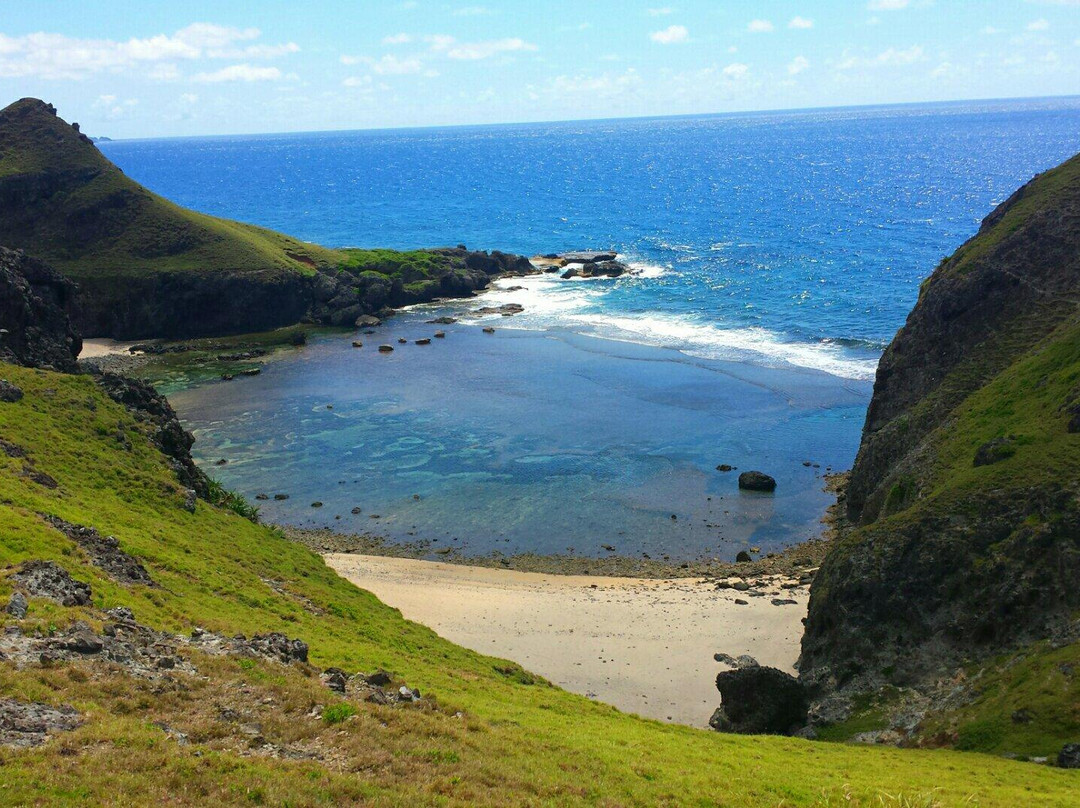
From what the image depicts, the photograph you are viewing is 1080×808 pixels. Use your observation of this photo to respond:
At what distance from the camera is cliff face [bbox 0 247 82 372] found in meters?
54.5

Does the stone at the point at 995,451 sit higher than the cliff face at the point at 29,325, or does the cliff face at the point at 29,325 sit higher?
the cliff face at the point at 29,325

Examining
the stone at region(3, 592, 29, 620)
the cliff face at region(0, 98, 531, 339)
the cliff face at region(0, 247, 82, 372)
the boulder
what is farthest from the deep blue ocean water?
the stone at region(3, 592, 29, 620)

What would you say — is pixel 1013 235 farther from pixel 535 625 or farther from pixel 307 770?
pixel 307 770

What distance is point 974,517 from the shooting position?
38250mm

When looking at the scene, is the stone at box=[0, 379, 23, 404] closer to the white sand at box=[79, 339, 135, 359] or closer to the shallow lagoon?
the shallow lagoon

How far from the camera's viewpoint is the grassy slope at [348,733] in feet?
64.8

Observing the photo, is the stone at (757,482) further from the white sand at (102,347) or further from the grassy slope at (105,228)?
the grassy slope at (105,228)

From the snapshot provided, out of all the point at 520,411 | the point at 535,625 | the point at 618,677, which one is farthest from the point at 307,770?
the point at 520,411

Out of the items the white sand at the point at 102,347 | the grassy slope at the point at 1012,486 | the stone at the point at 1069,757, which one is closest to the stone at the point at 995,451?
the grassy slope at the point at 1012,486

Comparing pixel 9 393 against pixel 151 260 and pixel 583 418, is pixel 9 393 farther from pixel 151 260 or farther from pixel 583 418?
pixel 151 260

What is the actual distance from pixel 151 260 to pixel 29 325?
7699cm

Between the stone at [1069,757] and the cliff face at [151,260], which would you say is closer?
the stone at [1069,757]

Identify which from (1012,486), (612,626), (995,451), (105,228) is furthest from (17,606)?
(105,228)

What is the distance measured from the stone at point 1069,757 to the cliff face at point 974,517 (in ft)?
19.2
